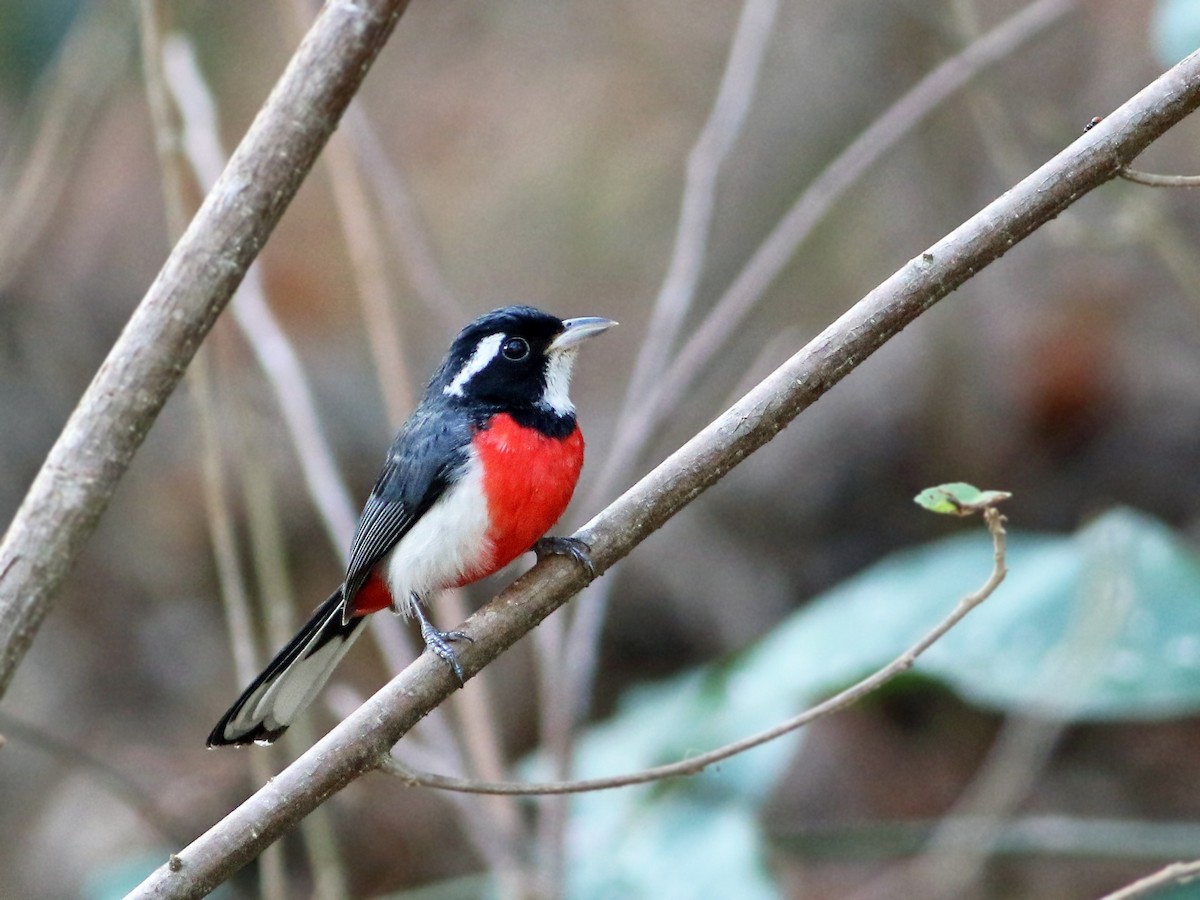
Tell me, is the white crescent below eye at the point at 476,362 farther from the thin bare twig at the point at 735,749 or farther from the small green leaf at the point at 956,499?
the small green leaf at the point at 956,499

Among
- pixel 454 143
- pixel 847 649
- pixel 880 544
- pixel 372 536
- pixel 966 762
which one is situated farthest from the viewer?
pixel 454 143

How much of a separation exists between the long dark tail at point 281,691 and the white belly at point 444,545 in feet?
0.78

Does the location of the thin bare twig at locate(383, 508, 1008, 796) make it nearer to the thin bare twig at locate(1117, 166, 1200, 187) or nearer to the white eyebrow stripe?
the thin bare twig at locate(1117, 166, 1200, 187)

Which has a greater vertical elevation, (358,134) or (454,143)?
(454,143)

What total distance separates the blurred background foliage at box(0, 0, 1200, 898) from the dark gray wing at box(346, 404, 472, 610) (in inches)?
99.3

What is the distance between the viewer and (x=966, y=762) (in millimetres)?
6918

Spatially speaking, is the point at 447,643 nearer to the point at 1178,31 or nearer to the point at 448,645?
the point at 448,645

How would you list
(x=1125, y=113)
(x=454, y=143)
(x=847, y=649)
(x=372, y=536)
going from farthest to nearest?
(x=454, y=143) → (x=847, y=649) → (x=372, y=536) → (x=1125, y=113)

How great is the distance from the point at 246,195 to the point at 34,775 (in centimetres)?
645

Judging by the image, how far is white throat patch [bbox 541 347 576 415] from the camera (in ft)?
11.9

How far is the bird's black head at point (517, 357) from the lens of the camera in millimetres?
3646

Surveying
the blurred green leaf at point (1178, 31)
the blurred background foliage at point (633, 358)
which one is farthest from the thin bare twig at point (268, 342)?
the blurred green leaf at point (1178, 31)

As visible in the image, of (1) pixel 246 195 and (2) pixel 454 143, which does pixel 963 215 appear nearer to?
(2) pixel 454 143

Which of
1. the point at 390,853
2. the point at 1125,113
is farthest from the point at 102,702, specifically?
the point at 1125,113
